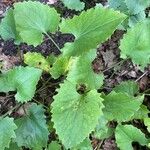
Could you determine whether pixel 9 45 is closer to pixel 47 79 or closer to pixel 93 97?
pixel 47 79

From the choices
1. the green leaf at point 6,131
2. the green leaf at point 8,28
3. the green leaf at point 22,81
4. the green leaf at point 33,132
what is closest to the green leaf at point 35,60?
the green leaf at point 8,28

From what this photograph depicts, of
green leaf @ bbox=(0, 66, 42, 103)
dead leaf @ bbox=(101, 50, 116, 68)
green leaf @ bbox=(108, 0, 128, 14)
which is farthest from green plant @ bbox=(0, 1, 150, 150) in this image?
green leaf @ bbox=(108, 0, 128, 14)

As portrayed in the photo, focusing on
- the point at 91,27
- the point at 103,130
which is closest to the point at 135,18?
the point at 91,27

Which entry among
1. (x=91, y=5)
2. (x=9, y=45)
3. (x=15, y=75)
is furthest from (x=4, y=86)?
(x=91, y=5)

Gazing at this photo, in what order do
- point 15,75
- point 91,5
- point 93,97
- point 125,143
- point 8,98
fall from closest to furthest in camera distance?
point 93,97
point 15,75
point 125,143
point 8,98
point 91,5

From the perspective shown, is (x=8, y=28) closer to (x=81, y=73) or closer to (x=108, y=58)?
(x=81, y=73)

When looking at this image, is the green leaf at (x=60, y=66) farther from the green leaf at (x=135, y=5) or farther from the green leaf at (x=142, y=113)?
the green leaf at (x=135, y=5)
